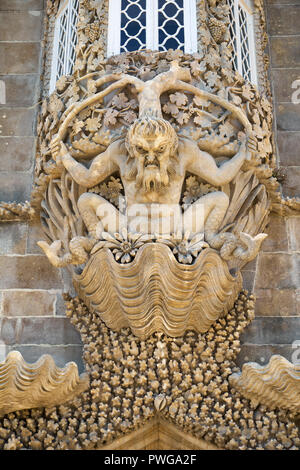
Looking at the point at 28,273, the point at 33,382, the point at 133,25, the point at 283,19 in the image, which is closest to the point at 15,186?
the point at 28,273

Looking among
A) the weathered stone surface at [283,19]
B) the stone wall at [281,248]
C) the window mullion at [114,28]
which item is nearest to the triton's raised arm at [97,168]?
the window mullion at [114,28]

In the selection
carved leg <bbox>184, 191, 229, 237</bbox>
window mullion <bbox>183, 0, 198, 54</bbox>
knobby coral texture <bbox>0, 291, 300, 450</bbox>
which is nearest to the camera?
knobby coral texture <bbox>0, 291, 300, 450</bbox>

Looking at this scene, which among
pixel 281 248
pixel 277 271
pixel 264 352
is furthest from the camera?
pixel 281 248

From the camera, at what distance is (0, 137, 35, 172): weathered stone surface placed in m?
10.2

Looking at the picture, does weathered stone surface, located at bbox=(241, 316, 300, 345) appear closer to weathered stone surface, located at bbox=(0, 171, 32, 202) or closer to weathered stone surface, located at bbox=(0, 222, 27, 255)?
weathered stone surface, located at bbox=(0, 222, 27, 255)

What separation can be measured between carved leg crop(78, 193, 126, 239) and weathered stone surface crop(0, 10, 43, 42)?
3241 mm

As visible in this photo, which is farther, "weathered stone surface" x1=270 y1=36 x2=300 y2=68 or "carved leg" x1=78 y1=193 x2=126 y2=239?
"weathered stone surface" x1=270 y1=36 x2=300 y2=68

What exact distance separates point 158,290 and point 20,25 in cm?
479

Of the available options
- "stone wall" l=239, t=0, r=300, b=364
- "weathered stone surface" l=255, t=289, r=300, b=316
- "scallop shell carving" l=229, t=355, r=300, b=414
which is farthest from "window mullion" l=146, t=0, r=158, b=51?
"scallop shell carving" l=229, t=355, r=300, b=414

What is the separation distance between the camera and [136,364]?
335 inches

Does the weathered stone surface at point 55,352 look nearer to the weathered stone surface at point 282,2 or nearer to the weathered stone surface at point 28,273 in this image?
the weathered stone surface at point 28,273

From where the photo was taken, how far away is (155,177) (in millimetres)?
8633

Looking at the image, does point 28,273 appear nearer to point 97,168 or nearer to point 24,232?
point 24,232

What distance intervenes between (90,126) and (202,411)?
3203 mm
